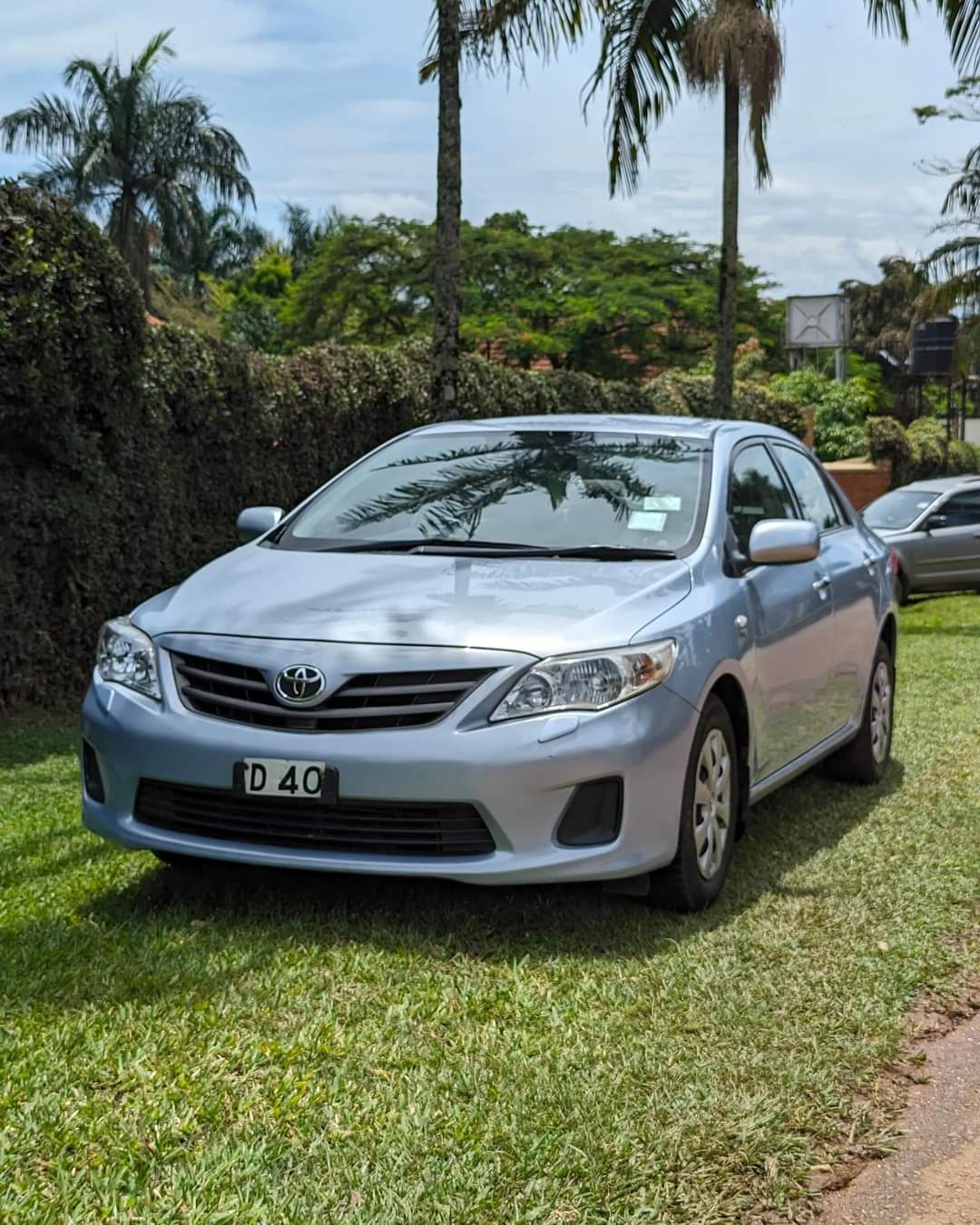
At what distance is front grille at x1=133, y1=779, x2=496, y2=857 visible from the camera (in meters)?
4.87

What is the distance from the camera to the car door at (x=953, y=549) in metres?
19.7

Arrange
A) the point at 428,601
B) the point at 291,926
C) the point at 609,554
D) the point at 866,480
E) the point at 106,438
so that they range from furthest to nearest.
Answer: the point at 866,480 < the point at 106,438 < the point at 609,554 < the point at 428,601 < the point at 291,926

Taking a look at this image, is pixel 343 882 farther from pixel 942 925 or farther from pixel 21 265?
pixel 21 265

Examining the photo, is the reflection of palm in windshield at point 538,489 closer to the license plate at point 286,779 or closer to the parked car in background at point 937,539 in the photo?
the license plate at point 286,779

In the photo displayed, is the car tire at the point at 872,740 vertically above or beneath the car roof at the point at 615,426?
beneath

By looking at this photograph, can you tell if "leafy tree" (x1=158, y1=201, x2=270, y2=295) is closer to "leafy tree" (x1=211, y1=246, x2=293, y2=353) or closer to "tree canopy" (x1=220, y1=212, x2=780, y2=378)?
"leafy tree" (x1=211, y1=246, x2=293, y2=353)

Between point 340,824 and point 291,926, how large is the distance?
1.22ft

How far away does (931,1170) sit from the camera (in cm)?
358

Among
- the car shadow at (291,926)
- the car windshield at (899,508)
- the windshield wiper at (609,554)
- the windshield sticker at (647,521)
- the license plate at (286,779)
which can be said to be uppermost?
the windshield sticker at (647,521)

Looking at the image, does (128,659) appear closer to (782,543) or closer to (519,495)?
(519,495)

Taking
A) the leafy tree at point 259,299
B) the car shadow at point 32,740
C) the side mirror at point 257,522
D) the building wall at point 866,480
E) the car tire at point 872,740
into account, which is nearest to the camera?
the side mirror at point 257,522

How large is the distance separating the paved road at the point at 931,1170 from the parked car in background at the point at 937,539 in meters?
15.7

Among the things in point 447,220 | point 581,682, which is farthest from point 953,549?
point 581,682

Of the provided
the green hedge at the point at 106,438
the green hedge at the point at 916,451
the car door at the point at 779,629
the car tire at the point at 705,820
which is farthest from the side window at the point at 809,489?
the green hedge at the point at 916,451
